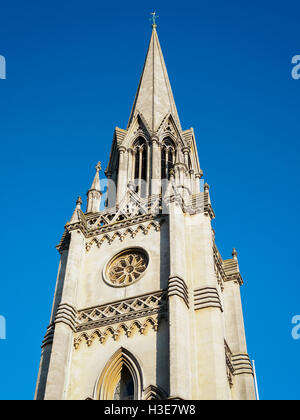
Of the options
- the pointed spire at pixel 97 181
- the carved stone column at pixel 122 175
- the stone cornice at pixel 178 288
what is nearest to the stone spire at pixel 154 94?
the carved stone column at pixel 122 175

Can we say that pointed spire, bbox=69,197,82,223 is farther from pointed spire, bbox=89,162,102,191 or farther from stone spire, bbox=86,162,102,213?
pointed spire, bbox=89,162,102,191

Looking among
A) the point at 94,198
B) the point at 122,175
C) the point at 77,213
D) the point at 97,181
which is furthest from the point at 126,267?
the point at 97,181

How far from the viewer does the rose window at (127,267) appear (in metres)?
27.6

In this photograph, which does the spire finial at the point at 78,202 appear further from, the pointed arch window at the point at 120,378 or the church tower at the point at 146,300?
the pointed arch window at the point at 120,378

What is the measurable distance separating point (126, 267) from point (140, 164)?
7.97 metres

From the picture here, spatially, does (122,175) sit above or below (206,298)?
above

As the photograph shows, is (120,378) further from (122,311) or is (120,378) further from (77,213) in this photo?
(77,213)

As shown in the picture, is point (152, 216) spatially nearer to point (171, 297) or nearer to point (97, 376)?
point (171, 297)

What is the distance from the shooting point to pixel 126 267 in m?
28.2

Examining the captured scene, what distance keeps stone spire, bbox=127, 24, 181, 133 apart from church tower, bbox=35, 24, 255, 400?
2.57m

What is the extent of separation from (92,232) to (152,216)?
289cm

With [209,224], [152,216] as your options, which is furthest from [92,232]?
[209,224]

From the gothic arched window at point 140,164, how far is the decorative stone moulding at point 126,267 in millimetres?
4778

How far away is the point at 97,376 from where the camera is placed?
24547 millimetres
